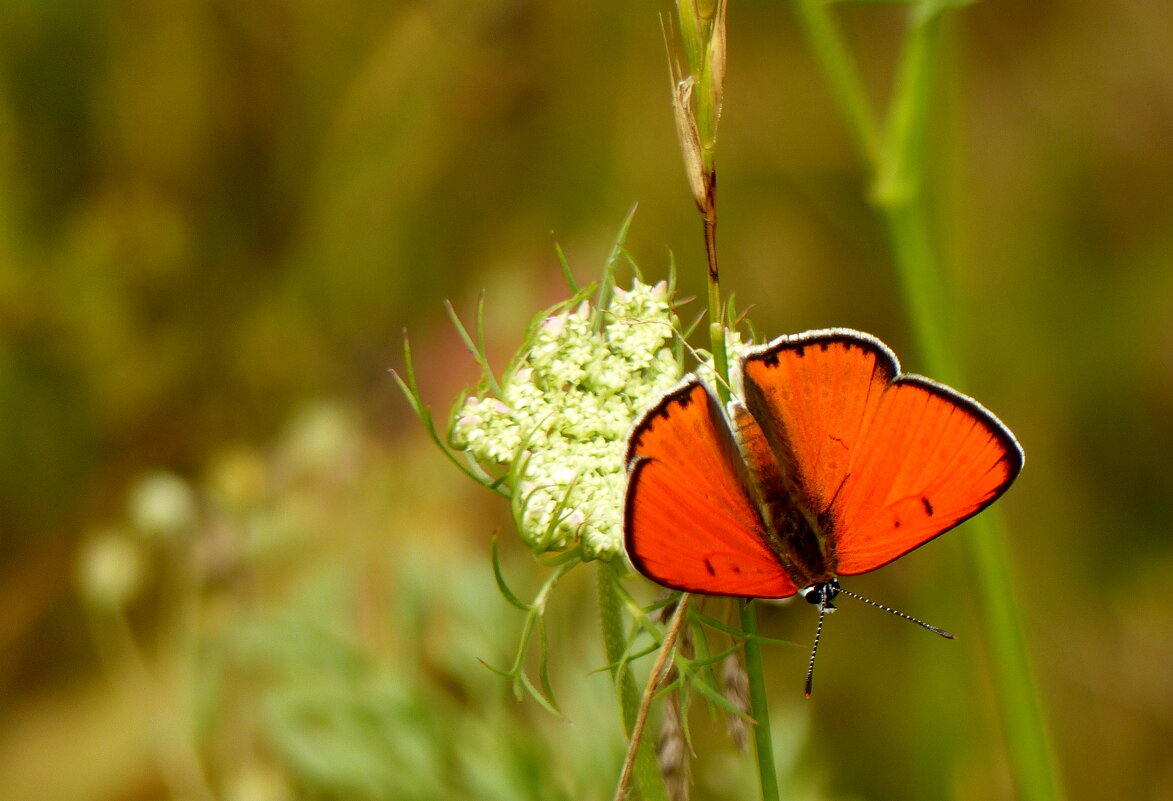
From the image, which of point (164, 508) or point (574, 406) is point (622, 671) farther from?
point (164, 508)

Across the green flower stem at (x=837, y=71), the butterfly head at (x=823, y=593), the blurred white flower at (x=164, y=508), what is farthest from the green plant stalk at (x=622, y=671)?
the blurred white flower at (x=164, y=508)

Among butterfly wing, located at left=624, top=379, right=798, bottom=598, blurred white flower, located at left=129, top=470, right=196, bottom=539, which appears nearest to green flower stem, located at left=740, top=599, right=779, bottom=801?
butterfly wing, located at left=624, top=379, right=798, bottom=598

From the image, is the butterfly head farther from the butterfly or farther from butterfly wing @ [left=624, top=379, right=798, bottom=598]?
butterfly wing @ [left=624, top=379, right=798, bottom=598]

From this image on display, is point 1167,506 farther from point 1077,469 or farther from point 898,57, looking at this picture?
point 898,57

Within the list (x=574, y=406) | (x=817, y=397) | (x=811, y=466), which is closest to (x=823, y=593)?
(x=811, y=466)

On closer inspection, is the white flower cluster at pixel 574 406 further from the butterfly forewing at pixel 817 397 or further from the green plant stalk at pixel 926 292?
the green plant stalk at pixel 926 292

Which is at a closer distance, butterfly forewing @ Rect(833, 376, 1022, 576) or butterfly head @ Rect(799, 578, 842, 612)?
butterfly forewing @ Rect(833, 376, 1022, 576)

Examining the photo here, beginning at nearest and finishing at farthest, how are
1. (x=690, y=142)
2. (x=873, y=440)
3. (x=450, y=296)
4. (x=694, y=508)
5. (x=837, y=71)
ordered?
(x=690, y=142), (x=694, y=508), (x=873, y=440), (x=837, y=71), (x=450, y=296)
